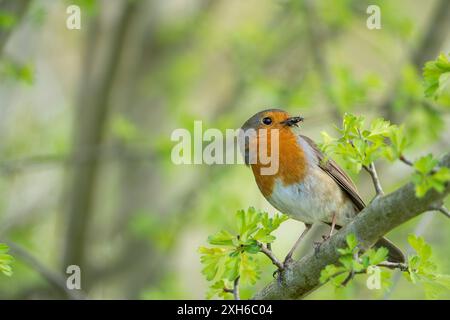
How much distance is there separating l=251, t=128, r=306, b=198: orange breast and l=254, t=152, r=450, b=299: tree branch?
1026 millimetres

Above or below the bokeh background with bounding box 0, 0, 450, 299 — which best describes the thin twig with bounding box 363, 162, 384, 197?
below

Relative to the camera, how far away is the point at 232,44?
7.62 m

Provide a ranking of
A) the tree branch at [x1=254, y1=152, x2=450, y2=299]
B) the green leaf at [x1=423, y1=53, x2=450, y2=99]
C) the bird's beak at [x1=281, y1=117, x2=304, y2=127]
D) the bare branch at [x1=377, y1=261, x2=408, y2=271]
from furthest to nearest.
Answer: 1. the bird's beak at [x1=281, y1=117, x2=304, y2=127]
2. the bare branch at [x1=377, y1=261, x2=408, y2=271]
3. the green leaf at [x1=423, y1=53, x2=450, y2=99]
4. the tree branch at [x1=254, y1=152, x2=450, y2=299]

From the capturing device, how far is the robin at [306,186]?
4.17 m

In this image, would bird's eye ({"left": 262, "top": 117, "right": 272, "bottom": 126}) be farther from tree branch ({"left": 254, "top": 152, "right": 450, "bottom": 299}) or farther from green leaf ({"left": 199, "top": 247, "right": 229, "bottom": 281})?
green leaf ({"left": 199, "top": 247, "right": 229, "bottom": 281})

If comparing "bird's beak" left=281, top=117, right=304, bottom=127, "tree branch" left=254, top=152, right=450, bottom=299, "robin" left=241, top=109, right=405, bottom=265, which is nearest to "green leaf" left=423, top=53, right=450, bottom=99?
"tree branch" left=254, top=152, right=450, bottom=299

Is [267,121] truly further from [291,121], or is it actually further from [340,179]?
[340,179]

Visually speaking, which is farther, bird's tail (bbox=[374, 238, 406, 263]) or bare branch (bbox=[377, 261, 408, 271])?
bird's tail (bbox=[374, 238, 406, 263])

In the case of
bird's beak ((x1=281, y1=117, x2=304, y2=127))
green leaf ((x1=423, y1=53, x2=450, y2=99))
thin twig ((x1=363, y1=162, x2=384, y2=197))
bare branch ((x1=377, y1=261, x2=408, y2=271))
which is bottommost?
bare branch ((x1=377, y1=261, x2=408, y2=271))

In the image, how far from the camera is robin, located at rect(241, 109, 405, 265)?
4.17 meters

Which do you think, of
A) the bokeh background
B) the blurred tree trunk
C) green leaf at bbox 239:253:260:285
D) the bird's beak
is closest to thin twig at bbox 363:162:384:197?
green leaf at bbox 239:253:260:285

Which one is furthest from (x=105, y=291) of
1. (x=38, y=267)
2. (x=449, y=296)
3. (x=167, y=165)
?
(x=449, y=296)

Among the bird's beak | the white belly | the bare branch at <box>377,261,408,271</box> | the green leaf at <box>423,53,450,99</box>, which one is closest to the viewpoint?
the green leaf at <box>423,53,450,99</box>

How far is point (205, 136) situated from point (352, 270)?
3.67 metres
